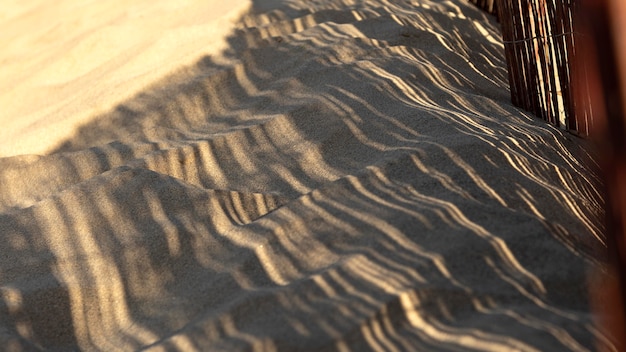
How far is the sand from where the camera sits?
1.56 metres

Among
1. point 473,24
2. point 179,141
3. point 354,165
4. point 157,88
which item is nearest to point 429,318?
point 354,165

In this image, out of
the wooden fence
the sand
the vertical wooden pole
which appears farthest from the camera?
the wooden fence

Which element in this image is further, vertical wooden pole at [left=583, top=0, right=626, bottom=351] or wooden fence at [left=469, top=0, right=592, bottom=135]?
wooden fence at [left=469, top=0, right=592, bottom=135]

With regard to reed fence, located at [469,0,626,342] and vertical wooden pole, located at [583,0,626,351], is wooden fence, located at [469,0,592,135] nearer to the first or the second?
reed fence, located at [469,0,626,342]

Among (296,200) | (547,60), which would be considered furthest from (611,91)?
(547,60)

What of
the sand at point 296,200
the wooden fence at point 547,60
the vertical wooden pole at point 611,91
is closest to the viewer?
the vertical wooden pole at point 611,91

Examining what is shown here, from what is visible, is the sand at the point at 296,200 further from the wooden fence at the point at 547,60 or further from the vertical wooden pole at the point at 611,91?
the vertical wooden pole at the point at 611,91

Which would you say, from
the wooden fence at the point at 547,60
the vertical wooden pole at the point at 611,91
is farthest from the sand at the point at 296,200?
the vertical wooden pole at the point at 611,91

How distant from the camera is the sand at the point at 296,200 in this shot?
156cm

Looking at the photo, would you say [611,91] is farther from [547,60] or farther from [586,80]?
[547,60]

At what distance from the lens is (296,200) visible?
1.92 m

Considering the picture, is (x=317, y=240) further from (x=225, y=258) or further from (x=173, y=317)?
(x=173, y=317)

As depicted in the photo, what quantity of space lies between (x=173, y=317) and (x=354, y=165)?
0.62m

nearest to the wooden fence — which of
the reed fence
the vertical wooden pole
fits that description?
the reed fence
